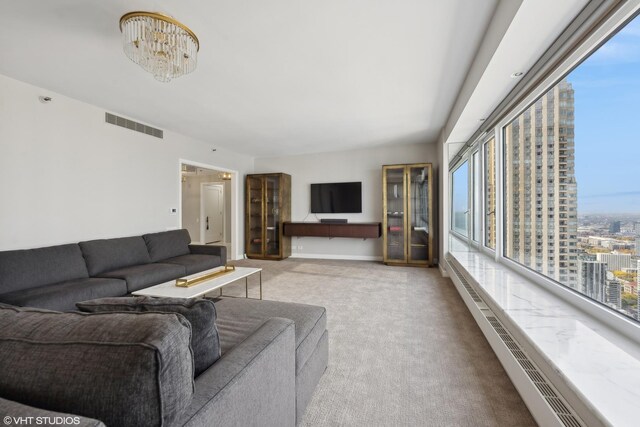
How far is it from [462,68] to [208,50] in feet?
7.44

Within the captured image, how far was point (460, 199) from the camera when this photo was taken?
5.04 metres

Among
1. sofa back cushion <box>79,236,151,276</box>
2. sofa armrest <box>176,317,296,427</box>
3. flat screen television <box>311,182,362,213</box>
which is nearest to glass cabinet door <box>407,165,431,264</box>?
flat screen television <box>311,182,362,213</box>

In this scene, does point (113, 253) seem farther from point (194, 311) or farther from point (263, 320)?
point (194, 311)

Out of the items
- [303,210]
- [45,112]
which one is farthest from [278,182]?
[45,112]

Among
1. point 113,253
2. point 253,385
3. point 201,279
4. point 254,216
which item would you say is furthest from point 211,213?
point 253,385

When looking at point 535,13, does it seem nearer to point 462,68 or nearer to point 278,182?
point 462,68

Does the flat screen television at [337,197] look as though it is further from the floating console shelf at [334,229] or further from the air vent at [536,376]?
the air vent at [536,376]

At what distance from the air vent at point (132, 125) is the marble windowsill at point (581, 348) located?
4715 mm

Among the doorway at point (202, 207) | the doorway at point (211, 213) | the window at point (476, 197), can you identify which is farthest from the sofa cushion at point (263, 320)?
the doorway at point (211, 213)

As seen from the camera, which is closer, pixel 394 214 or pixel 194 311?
pixel 194 311

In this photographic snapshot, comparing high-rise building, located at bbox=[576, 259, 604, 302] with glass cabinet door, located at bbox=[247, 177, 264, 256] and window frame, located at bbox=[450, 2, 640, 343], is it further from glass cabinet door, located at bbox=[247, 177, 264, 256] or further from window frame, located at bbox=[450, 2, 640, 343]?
glass cabinet door, located at bbox=[247, 177, 264, 256]

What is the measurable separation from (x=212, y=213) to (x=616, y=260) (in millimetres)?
8718

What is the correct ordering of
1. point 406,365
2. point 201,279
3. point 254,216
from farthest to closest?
point 254,216 → point 201,279 → point 406,365

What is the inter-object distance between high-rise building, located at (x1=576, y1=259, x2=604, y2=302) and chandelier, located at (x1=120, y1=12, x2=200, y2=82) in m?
2.92
